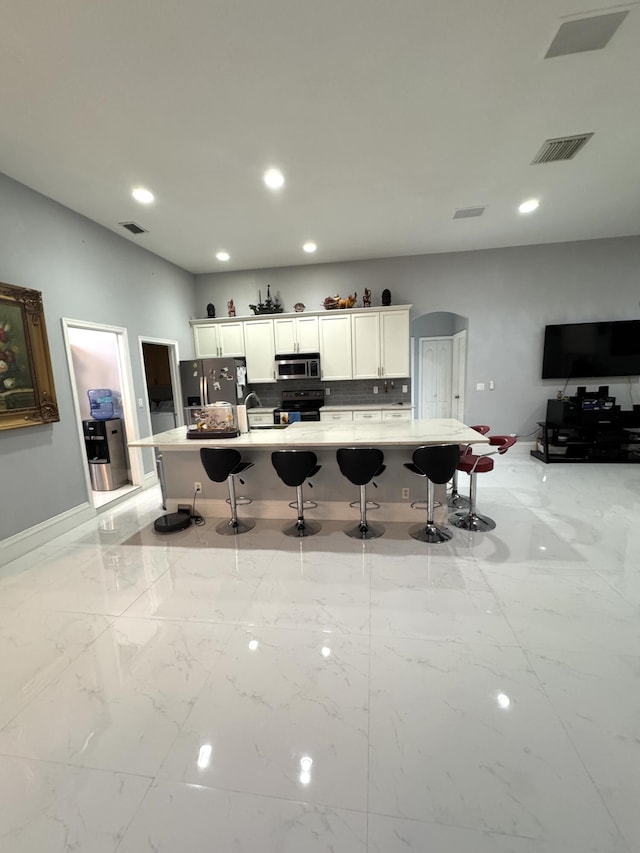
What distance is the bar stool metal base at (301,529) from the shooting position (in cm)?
326

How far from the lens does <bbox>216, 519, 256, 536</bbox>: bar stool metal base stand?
3379 mm

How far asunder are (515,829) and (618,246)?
6752 mm

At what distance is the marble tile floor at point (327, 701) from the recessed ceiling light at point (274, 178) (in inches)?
131

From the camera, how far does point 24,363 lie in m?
3.20

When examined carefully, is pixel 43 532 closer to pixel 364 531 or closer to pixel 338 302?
pixel 364 531

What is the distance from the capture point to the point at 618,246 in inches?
205

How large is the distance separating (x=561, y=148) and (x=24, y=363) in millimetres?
4995

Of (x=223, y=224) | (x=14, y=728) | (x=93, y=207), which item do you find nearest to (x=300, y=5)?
(x=223, y=224)

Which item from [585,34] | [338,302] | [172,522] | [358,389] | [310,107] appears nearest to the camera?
[585,34]

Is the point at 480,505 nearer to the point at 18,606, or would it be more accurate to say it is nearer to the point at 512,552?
the point at 512,552

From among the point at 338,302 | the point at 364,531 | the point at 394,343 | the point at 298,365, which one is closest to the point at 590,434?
the point at 394,343

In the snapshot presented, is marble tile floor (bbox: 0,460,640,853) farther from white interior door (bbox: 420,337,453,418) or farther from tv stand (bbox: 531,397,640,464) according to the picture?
white interior door (bbox: 420,337,453,418)

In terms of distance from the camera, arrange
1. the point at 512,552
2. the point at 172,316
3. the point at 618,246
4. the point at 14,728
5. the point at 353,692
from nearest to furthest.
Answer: the point at 14,728 < the point at 353,692 < the point at 512,552 < the point at 618,246 < the point at 172,316

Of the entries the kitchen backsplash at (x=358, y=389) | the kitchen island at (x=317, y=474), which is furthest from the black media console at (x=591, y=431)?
the kitchen island at (x=317, y=474)
